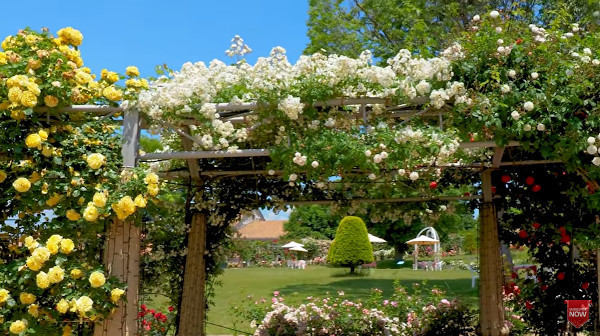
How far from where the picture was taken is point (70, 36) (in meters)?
4.44

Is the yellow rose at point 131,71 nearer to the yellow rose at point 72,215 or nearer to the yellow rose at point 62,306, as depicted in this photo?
the yellow rose at point 72,215

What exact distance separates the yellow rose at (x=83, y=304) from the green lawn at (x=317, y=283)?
24.8ft

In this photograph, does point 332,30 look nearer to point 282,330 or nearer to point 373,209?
point 373,209

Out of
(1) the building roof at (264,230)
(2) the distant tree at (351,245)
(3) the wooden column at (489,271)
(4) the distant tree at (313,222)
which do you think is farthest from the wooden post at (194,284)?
(1) the building roof at (264,230)

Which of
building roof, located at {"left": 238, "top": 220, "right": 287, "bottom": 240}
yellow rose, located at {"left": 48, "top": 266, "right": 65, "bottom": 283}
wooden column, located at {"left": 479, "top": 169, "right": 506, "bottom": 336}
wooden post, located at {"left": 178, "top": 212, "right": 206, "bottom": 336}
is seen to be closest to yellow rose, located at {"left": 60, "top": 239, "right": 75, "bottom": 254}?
yellow rose, located at {"left": 48, "top": 266, "right": 65, "bottom": 283}

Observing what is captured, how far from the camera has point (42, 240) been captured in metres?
4.07

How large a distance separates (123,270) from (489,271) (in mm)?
3739

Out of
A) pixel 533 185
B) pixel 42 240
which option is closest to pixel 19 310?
pixel 42 240

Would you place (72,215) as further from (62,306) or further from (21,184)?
(62,306)

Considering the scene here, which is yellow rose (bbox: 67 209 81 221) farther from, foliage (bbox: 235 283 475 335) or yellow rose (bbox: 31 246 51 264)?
foliage (bbox: 235 283 475 335)

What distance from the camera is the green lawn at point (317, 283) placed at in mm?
14141

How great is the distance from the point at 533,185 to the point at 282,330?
10.0 feet

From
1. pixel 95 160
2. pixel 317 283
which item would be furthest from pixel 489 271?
pixel 317 283

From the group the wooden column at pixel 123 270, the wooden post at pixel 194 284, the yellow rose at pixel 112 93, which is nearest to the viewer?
the wooden column at pixel 123 270
